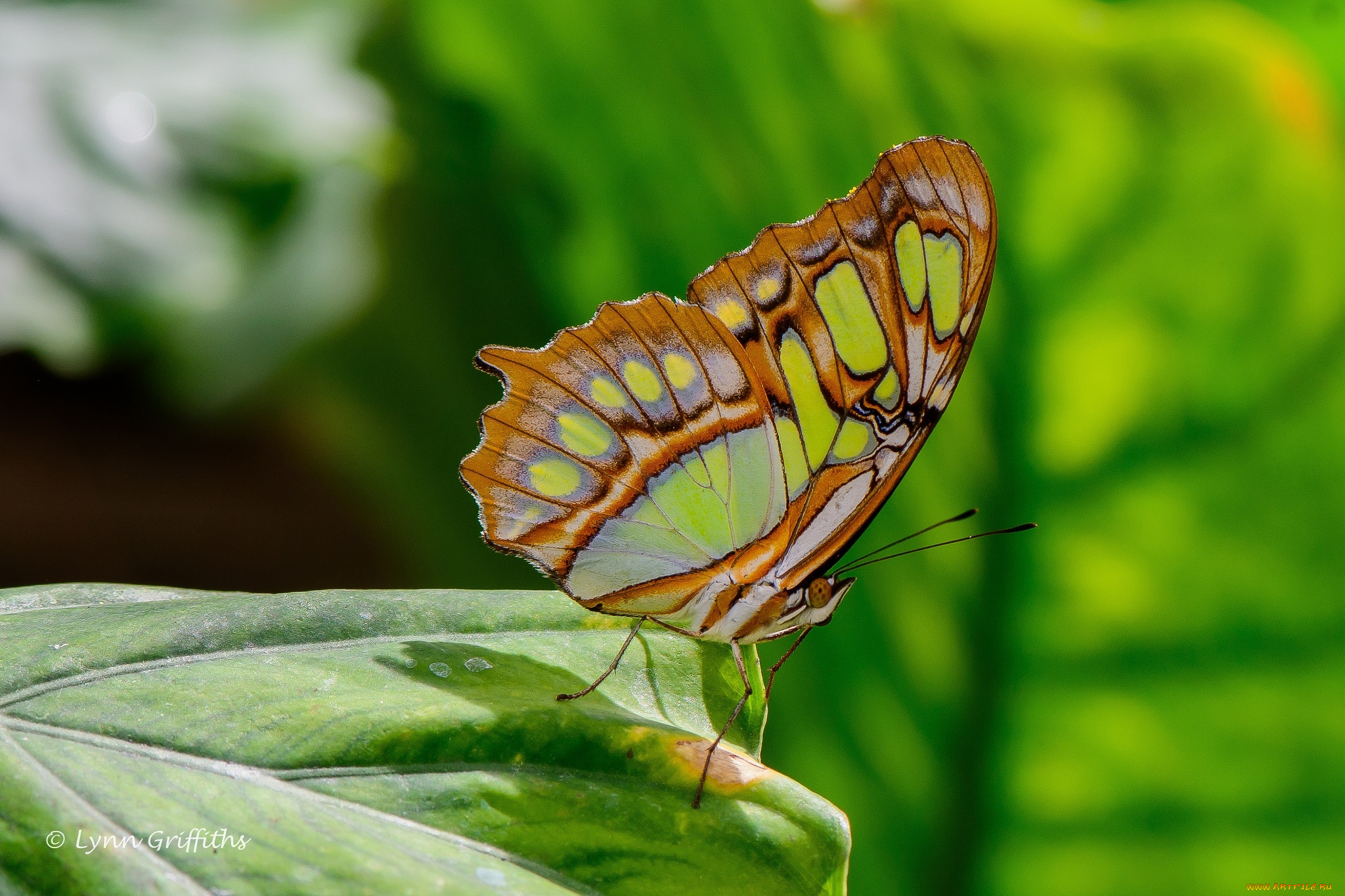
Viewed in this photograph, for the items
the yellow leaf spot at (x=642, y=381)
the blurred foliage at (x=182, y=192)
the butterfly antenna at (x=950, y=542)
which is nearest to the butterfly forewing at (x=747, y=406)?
the yellow leaf spot at (x=642, y=381)

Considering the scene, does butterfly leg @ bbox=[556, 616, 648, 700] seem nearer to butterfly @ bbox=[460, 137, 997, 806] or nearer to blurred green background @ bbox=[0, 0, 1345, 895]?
butterfly @ bbox=[460, 137, 997, 806]

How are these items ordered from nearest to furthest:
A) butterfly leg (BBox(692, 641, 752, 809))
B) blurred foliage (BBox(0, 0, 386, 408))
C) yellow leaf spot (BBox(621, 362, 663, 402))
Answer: butterfly leg (BBox(692, 641, 752, 809))
yellow leaf spot (BBox(621, 362, 663, 402))
blurred foliage (BBox(0, 0, 386, 408))

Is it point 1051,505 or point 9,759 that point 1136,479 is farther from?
point 9,759

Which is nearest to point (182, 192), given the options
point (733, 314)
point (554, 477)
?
point (554, 477)

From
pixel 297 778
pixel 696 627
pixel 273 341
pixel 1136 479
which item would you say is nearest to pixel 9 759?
pixel 297 778

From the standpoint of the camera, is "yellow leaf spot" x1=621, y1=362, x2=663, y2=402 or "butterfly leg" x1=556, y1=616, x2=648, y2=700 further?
"yellow leaf spot" x1=621, y1=362, x2=663, y2=402

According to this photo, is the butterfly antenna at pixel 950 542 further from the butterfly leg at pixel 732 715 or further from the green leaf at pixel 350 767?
the green leaf at pixel 350 767

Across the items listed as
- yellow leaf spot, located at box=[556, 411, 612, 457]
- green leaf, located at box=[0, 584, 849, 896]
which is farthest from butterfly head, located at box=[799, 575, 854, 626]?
yellow leaf spot, located at box=[556, 411, 612, 457]

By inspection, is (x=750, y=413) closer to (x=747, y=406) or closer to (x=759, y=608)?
(x=747, y=406)
